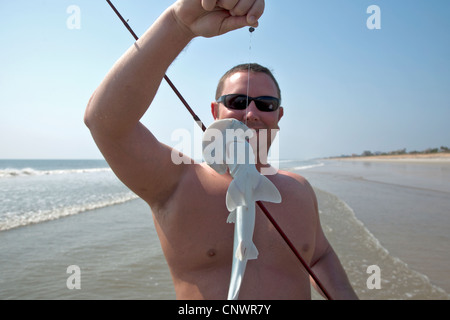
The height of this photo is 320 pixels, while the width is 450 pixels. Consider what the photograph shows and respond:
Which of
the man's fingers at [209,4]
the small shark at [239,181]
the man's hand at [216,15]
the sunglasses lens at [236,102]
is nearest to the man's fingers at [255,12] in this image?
the man's hand at [216,15]

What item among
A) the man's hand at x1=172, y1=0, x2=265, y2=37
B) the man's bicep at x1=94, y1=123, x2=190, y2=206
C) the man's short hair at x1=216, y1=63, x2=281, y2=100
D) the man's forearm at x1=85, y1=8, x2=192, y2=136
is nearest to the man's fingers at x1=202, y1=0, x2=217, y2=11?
the man's hand at x1=172, y1=0, x2=265, y2=37

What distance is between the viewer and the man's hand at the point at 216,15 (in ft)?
4.41

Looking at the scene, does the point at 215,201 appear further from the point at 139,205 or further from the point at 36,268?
the point at 139,205

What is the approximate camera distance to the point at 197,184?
2.06 m

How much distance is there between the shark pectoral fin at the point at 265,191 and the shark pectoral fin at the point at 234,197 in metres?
0.09

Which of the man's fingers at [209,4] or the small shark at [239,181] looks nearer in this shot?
the man's fingers at [209,4]

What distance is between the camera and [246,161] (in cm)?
145

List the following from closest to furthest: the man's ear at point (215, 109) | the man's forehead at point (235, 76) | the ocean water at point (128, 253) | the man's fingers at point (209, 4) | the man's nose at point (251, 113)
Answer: the man's fingers at point (209, 4) < the man's nose at point (251, 113) < the man's forehead at point (235, 76) < the man's ear at point (215, 109) < the ocean water at point (128, 253)

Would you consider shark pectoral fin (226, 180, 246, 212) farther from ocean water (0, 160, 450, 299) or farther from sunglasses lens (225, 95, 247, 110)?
ocean water (0, 160, 450, 299)

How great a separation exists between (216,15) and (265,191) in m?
0.86

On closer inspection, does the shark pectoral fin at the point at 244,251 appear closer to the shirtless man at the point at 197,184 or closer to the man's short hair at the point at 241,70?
the shirtless man at the point at 197,184

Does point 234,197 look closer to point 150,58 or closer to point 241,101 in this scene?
Result: point 150,58
